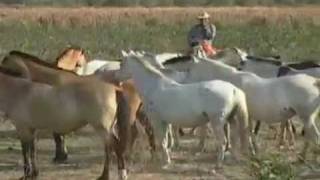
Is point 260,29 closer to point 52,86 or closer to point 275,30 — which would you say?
point 275,30

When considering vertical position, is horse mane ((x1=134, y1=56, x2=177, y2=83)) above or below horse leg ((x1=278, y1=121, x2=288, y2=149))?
above

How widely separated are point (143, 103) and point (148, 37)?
20874 mm

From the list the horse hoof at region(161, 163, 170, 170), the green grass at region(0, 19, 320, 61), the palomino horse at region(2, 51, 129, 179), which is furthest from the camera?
the green grass at region(0, 19, 320, 61)

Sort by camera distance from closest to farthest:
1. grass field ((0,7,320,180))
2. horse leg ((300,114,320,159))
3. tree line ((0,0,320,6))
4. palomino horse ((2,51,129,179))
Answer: palomino horse ((2,51,129,179)) → grass field ((0,7,320,180)) → horse leg ((300,114,320,159)) → tree line ((0,0,320,6))

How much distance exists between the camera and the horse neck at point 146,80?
11812 millimetres

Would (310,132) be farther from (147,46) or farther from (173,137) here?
(147,46)

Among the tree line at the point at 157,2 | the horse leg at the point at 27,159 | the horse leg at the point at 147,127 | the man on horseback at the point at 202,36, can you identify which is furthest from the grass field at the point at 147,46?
the tree line at the point at 157,2

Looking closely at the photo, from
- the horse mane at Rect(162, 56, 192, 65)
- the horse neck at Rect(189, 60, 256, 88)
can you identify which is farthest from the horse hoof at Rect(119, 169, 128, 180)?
the horse mane at Rect(162, 56, 192, 65)

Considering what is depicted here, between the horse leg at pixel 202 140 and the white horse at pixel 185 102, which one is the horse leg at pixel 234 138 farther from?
the horse leg at pixel 202 140

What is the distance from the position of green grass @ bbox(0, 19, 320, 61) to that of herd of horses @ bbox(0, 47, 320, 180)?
43.7 ft

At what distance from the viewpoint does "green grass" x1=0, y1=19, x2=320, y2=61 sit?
27953mm

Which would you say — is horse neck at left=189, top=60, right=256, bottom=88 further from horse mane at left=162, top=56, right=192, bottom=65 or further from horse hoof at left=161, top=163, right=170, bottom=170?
horse hoof at left=161, top=163, right=170, bottom=170

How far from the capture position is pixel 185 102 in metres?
11.4

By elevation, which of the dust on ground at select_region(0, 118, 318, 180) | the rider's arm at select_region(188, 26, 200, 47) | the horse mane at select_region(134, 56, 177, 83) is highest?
the rider's arm at select_region(188, 26, 200, 47)
